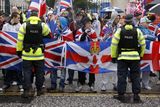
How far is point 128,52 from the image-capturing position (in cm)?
1036

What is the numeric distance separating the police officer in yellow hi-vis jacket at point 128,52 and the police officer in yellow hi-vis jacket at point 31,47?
1660 millimetres

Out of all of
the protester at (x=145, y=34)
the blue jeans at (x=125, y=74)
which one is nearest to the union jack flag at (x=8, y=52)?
the blue jeans at (x=125, y=74)

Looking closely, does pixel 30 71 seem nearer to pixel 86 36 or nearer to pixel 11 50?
pixel 11 50

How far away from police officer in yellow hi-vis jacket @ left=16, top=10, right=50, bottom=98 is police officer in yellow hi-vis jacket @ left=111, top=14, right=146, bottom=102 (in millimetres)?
1660

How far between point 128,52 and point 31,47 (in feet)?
7.21

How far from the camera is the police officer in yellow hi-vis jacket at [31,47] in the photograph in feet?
34.0

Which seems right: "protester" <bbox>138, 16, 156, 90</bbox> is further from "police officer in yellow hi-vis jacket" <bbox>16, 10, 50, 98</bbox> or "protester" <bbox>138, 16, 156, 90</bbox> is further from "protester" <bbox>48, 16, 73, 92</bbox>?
"police officer in yellow hi-vis jacket" <bbox>16, 10, 50, 98</bbox>

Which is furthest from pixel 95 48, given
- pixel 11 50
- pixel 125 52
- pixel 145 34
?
pixel 11 50

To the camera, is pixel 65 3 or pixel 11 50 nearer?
pixel 11 50

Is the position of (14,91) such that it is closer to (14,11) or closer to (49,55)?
(49,55)

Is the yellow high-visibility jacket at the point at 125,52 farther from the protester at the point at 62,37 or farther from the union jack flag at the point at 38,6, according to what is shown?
the union jack flag at the point at 38,6

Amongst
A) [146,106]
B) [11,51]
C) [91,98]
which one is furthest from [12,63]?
[146,106]

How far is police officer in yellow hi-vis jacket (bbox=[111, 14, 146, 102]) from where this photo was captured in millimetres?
10289

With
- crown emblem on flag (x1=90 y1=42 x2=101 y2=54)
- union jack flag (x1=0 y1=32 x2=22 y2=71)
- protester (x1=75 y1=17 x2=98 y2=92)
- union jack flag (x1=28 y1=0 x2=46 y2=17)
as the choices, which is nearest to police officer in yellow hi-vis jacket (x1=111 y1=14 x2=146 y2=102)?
crown emblem on flag (x1=90 y1=42 x2=101 y2=54)
